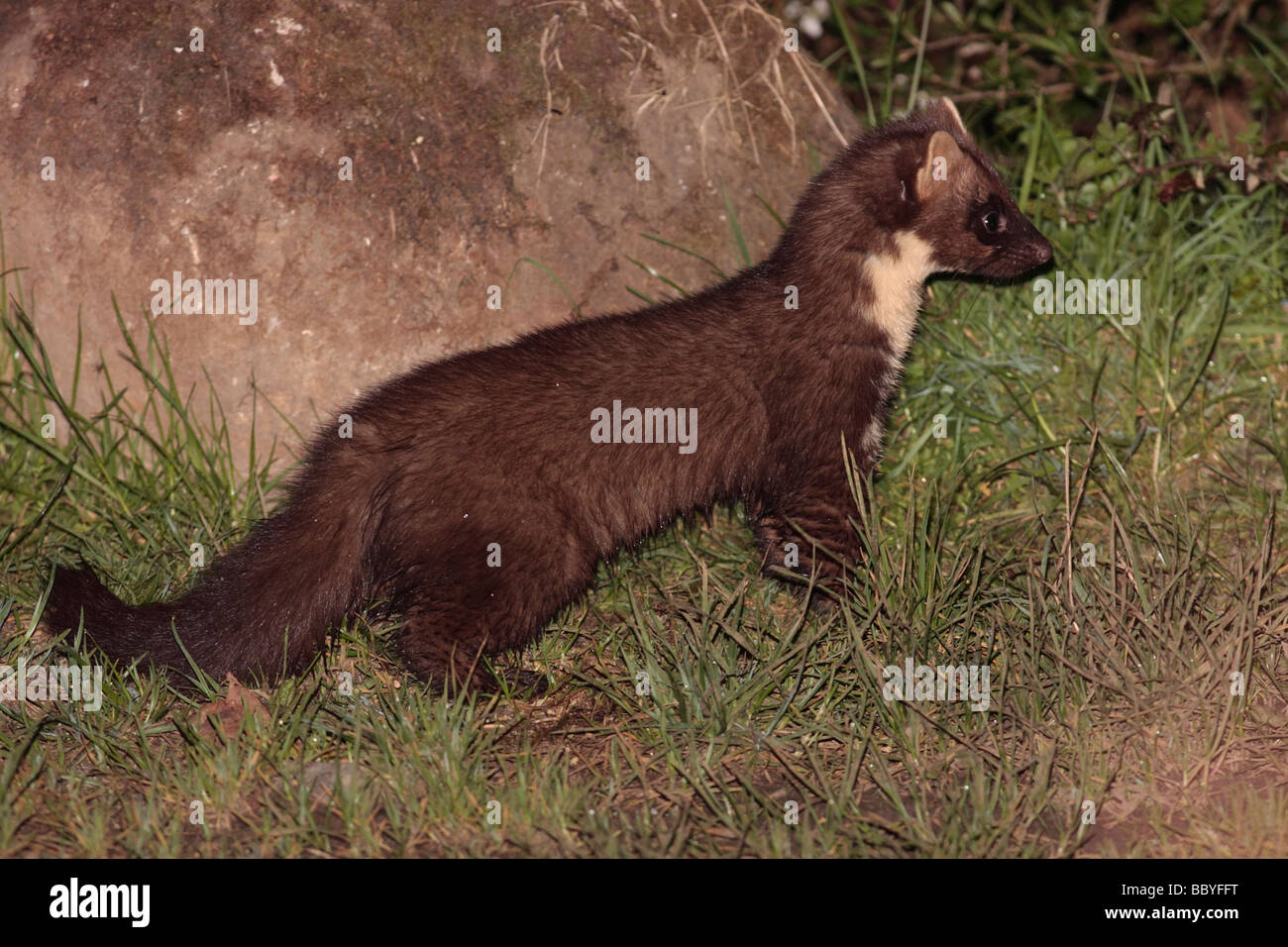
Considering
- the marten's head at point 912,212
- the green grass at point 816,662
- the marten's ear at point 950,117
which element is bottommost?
the green grass at point 816,662

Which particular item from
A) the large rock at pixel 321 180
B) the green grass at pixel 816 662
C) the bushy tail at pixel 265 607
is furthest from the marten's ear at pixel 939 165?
the bushy tail at pixel 265 607

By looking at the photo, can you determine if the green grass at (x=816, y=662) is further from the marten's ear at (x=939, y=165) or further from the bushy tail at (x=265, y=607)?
the marten's ear at (x=939, y=165)

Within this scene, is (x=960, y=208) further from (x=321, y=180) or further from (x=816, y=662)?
(x=321, y=180)

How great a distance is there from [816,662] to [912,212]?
1713mm

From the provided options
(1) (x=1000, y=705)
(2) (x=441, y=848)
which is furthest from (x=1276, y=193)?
(2) (x=441, y=848)

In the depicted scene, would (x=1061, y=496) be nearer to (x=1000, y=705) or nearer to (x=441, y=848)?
(x=1000, y=705)

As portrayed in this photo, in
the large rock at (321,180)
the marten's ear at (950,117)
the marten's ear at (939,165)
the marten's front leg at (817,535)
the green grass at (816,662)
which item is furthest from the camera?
the large rock at (321,180)

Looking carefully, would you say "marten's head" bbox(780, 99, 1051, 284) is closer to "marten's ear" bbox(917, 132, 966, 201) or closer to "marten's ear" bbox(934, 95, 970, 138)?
"marten's ear" bbox(917, 132, 966, 201)

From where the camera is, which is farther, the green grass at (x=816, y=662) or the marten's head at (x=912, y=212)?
the marten's head at (x=912, y=212)

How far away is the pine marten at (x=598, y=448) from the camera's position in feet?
15.2

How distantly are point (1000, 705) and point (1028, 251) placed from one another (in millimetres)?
1877

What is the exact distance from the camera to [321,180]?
5.77 meters

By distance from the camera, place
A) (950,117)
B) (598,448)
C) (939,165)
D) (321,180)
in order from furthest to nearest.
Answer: (321,180), (950,117), (939,165), (598,448)

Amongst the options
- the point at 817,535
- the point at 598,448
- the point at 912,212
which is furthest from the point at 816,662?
the point at 912,212
